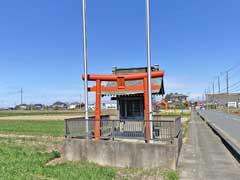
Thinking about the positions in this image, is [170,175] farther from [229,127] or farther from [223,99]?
[223,99]

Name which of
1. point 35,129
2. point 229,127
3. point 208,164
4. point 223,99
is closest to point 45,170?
point 208,164

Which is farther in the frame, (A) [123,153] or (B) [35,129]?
(B) [35,129]

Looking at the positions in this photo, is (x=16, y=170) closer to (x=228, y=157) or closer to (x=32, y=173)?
(x=32, y=173)

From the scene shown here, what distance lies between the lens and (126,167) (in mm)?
9445

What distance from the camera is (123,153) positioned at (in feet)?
31.6

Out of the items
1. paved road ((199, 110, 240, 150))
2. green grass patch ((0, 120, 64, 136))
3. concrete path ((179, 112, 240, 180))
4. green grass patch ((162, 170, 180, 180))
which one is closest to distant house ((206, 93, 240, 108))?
paved road ((199, 110, 240, 150))

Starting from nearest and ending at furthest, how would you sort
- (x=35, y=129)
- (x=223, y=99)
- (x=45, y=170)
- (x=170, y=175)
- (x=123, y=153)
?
(x=170, y=175), (x=45, y=170), (x=123, y=153), (x=35, y=129), (x=223, y=99)

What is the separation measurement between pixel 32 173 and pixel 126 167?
3.09 metres

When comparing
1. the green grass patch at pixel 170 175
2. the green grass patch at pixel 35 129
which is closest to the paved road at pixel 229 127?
the green grass patch at pixel 170 175

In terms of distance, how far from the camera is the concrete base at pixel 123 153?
29.3 feet

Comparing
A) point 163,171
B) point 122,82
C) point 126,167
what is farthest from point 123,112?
point 163,171

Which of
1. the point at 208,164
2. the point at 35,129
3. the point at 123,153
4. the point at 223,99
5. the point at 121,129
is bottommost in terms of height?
the point at 35,129

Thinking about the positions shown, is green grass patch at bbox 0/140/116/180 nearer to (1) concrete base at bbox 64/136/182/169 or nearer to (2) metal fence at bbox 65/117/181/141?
(1) concrete base at bbox 64/136/182/169

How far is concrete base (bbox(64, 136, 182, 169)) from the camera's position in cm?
894
